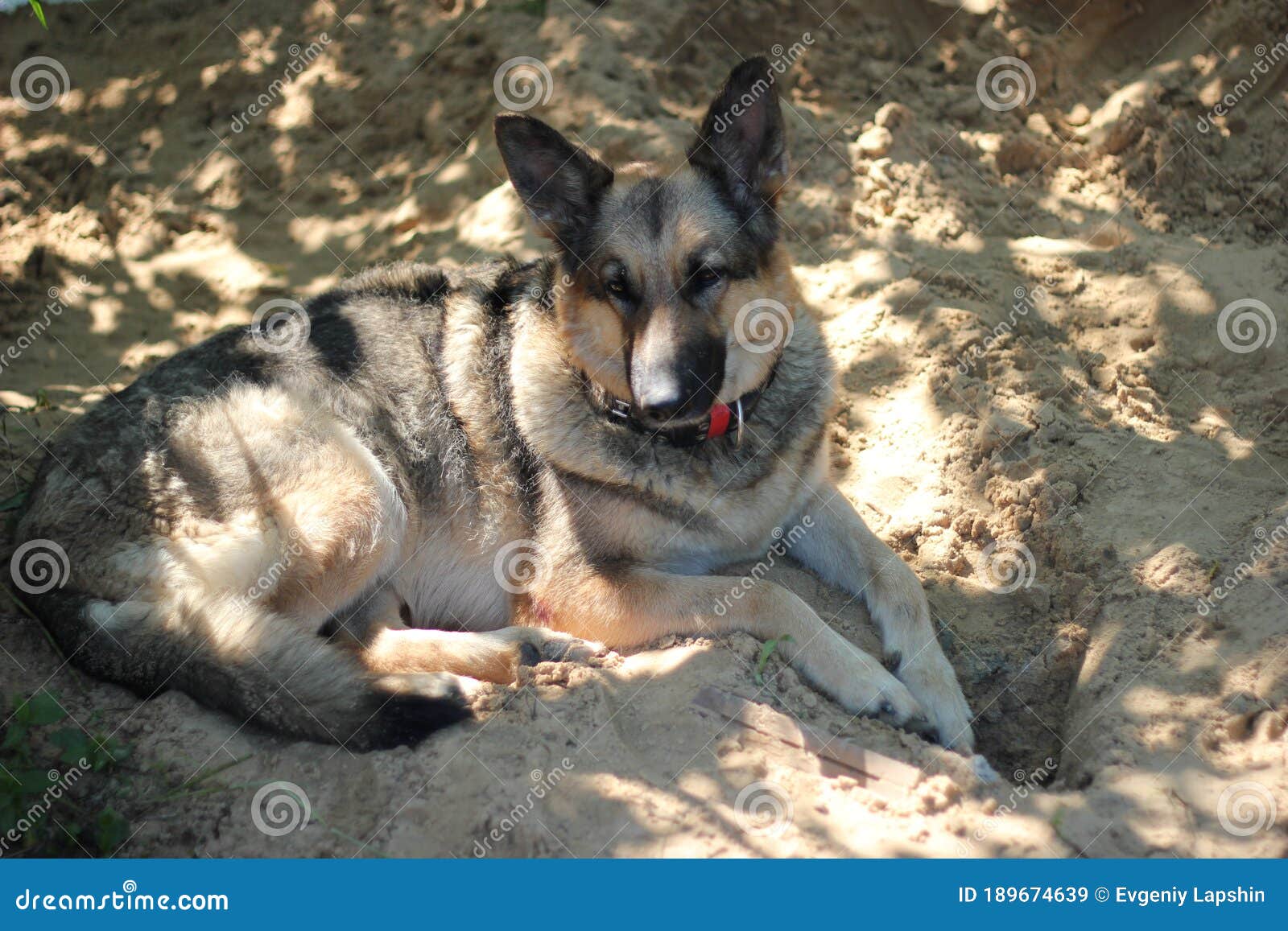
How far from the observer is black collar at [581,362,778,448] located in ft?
15.0

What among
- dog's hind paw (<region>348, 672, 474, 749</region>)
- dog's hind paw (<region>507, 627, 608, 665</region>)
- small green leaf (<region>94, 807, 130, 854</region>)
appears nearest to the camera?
small green leaf (<region>94, 807, 130, 854</region>)

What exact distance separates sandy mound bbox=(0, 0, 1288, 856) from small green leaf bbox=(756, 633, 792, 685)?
0.07 metres

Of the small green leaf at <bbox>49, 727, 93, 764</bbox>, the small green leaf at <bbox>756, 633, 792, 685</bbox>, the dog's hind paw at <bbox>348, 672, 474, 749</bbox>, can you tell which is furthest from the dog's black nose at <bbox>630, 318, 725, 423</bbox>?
the small green leaf at <bbox>49, 727, 93, 764</bbox>

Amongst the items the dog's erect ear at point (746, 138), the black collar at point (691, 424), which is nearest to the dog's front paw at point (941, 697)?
the black collar at point (691, 424)

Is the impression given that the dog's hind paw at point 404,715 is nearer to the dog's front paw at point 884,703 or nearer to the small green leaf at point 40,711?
the small green leaf at point 40,711

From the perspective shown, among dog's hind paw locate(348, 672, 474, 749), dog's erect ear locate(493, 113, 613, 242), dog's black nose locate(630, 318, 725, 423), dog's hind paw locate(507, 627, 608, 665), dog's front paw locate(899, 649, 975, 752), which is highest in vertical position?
dog's erect ear locate(493, 113, 613, 242)

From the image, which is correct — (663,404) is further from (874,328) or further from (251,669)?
(874,328)

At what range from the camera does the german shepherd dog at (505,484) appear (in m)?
4.09

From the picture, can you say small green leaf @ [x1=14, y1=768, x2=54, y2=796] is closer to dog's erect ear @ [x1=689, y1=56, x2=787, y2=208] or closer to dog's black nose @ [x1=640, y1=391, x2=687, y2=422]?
dog's black nose @ [x1=640, y1=391, x2=687, y2=422]

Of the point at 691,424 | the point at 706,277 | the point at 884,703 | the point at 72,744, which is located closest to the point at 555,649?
the point at 691,424

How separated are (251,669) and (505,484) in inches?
57.9

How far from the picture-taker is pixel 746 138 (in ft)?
14.8

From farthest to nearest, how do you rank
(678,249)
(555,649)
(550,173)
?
(550,173), (555,649), (678,249)

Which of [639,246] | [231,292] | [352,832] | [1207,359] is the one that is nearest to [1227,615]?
[1207,359]
